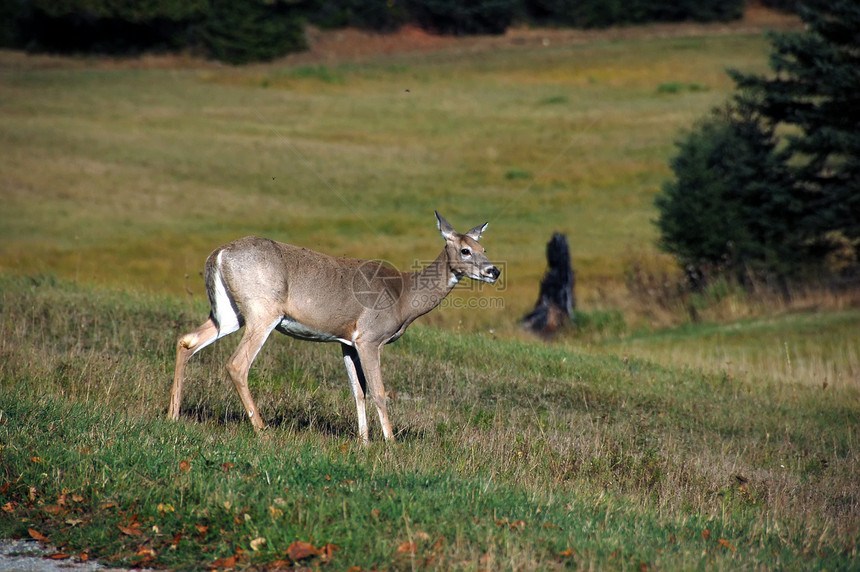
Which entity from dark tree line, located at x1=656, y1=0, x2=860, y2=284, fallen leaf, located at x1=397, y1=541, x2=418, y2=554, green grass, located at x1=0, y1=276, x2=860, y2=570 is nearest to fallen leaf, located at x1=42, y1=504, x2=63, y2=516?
green grass, located at x1=0, y1=276, x2=860, y2=570

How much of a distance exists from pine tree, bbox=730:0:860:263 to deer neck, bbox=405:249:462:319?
18.9m

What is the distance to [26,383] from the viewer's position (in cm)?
1055

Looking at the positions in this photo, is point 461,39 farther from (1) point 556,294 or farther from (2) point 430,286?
(2) point 430,286

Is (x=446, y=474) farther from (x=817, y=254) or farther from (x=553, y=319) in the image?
(x=817, y=254)

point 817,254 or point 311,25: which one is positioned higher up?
point 311,25

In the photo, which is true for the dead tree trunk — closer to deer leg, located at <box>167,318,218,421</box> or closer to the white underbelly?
the white underbelly

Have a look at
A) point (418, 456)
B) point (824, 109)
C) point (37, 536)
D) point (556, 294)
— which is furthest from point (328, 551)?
point (824, 109)

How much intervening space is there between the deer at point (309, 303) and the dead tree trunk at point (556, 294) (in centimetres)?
1185

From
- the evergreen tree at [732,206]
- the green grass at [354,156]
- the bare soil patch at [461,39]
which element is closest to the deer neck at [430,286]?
the green grass at [354,156]

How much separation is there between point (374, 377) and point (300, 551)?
174 inches

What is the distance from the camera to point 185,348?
1043cm

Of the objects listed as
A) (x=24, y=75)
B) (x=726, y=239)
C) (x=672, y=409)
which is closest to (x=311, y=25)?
(x=24, y=75)

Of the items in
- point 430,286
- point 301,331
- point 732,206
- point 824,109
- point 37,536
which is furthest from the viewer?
point 732,206

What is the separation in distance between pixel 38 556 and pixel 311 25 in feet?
252
